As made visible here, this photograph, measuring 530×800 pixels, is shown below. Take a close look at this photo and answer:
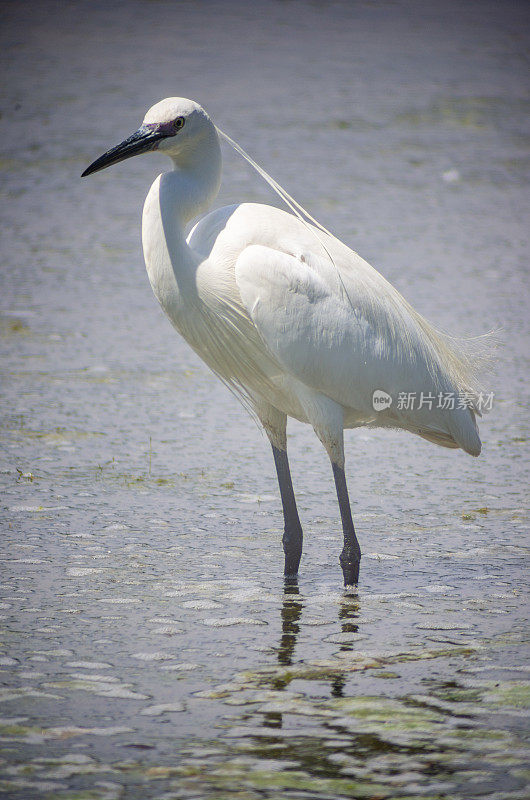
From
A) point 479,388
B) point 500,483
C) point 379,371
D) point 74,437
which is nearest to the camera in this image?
point 379,371

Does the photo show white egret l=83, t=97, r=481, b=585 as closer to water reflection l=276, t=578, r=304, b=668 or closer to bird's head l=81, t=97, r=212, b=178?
bird's head l=81, t=97, r=212, b=178

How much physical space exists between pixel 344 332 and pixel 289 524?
717mm

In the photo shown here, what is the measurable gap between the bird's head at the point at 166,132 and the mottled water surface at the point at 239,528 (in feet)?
4.61

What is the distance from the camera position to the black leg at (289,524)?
382 cm

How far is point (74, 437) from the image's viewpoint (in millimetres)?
5207

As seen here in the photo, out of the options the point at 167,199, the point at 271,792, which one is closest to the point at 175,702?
the point at 271,792

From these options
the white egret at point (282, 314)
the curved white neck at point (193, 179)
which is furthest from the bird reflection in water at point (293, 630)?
the curved white neck at point (193, 179)

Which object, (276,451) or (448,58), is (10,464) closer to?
(276,451)

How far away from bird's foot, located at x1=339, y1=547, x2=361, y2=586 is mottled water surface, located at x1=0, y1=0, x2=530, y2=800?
63mm

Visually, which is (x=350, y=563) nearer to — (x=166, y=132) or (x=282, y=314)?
(x=282, y=314)

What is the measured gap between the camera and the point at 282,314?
351cm

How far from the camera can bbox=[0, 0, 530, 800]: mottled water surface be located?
256 cm

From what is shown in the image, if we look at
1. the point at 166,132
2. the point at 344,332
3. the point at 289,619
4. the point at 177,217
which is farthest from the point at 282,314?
the point at 289,619

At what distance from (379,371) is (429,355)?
31cm
